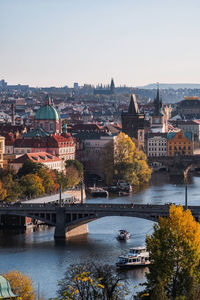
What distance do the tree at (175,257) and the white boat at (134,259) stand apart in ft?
21.4

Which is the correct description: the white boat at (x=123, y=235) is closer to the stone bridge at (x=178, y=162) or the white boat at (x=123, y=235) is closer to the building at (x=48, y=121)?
the stone bridge at (x=178, y=162)

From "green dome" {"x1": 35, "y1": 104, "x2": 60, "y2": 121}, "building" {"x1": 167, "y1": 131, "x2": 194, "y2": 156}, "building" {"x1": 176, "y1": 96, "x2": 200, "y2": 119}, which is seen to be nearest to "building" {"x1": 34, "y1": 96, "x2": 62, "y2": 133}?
"green dome" {"x1": 35, "y1": 104, "x2": 60, "y2": 121}

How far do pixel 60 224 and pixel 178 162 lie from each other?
48084mm

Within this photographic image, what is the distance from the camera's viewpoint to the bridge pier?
2183 inches

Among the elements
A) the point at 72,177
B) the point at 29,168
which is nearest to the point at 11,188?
the point at 29,168

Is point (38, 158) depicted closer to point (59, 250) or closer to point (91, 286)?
point (59, 250)

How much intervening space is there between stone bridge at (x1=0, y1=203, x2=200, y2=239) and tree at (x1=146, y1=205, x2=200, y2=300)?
13.2 metres

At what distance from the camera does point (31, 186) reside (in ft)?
225

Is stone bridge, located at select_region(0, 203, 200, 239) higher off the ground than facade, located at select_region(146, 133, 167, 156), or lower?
higher

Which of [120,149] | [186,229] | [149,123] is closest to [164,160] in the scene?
[120,149]

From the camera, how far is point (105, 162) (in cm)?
9212

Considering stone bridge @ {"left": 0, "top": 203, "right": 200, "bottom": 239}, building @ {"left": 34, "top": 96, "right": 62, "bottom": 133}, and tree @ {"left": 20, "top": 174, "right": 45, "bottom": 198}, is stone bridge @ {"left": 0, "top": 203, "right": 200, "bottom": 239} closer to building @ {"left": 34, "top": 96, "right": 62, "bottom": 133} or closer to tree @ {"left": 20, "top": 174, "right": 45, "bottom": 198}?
tree @ {"left": 20, "top": 174, "right": 45, "bottom": 198}

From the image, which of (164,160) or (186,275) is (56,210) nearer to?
(186,275)

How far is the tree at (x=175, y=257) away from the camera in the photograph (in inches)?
1474
